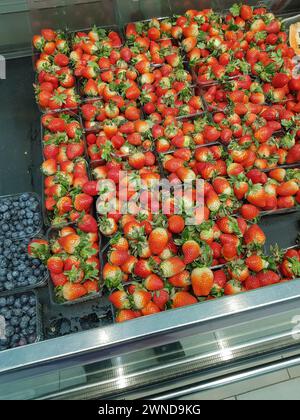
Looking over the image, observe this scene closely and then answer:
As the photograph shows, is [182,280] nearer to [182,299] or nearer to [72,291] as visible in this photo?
[182,299]

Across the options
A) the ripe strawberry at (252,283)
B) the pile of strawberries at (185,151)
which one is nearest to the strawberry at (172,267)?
the pile of strawberries at (185,151)

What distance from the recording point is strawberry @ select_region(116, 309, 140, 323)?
4.98 feet

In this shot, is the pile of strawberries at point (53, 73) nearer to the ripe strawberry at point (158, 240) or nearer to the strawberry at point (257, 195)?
the ripe strawberry at point (158, 240)

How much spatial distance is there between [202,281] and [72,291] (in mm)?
575

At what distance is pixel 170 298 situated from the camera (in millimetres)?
1568

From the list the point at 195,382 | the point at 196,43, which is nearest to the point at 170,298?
the point at 195,382

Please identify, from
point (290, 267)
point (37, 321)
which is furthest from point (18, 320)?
point (290, 267)

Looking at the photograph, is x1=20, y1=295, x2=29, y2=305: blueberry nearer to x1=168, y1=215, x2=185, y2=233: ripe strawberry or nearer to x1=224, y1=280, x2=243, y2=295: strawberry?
x1=168, y1=215, x2=185, y2=233: ripe strawberry

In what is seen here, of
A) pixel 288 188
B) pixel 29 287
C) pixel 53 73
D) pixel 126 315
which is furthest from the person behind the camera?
pixel 53 73

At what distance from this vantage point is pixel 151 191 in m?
1.82

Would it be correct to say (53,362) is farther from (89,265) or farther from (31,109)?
(31,109)

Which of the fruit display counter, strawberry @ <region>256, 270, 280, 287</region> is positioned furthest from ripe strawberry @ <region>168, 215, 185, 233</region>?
strawberry @ <region>256, 270, 280, 287</region>

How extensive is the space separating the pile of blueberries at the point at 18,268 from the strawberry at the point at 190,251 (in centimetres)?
69

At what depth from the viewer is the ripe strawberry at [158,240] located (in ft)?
5.37
